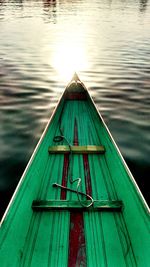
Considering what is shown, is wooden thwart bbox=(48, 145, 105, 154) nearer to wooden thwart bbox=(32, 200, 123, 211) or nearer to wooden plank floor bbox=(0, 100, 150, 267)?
wooden plank floor bbox=(0, 100, 150, 267)

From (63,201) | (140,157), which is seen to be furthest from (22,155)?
(140,157)

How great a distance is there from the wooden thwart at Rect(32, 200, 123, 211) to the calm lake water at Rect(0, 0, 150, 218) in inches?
54.9

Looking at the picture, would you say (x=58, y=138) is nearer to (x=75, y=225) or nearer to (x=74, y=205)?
(x=74, y=205)

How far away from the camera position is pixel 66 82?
14.9 metres

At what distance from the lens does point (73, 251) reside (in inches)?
152

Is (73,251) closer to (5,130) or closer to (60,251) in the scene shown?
(60,251)

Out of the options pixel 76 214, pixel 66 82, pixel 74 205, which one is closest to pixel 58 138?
pixel 74 205

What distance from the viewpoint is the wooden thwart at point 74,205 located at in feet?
14.9

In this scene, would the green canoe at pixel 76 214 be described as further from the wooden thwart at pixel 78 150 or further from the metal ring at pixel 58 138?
the metal ring at pixel 58 138

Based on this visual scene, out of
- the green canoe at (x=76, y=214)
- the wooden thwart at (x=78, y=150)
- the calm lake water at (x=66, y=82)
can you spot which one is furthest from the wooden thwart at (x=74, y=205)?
the wooden thwart at (x=78, y=150)

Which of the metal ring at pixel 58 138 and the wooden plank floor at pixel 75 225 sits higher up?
the metal ring at pixel 58 138

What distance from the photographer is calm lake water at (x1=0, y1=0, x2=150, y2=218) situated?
7.66 metres

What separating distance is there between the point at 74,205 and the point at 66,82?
11.5m

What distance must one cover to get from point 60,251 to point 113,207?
1.37 m
